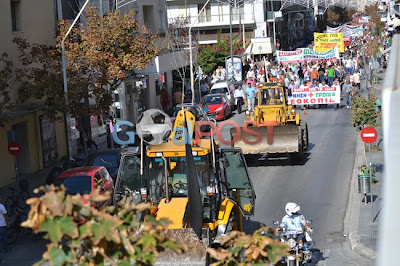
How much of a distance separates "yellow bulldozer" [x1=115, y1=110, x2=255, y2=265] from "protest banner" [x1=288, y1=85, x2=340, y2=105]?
24.7 meters

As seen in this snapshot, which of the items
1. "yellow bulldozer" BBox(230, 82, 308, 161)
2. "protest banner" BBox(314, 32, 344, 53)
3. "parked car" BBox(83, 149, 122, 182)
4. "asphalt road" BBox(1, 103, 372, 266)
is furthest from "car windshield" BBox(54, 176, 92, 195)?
"protest banner" BBox(314, 32, 344, 53)

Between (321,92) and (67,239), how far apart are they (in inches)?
1401

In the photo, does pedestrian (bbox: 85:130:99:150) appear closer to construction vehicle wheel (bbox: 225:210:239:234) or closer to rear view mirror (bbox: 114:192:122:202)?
rear view mirror (bbox: 114:192:122:202)

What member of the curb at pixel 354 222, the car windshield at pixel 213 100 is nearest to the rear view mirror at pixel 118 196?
the curb at pixel 354 222

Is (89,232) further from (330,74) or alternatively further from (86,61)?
(330,74)

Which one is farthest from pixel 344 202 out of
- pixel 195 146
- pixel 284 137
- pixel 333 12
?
pixel 333 12

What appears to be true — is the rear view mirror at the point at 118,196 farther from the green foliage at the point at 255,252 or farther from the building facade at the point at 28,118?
the building facade at the point at 28,118

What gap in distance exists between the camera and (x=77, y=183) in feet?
66.0

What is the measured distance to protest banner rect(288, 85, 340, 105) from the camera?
3997cm

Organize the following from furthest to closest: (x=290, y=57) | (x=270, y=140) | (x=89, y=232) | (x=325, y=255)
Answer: (x=290, y=57)
(x=270, y=140)
(x=325, y=255)
(x=89, y=232)

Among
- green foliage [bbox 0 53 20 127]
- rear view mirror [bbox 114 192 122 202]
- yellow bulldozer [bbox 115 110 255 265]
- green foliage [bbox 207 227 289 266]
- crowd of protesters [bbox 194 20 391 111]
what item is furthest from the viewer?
crowd of protesters [bbox 194 20 391 111]

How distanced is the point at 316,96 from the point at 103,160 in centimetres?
1828

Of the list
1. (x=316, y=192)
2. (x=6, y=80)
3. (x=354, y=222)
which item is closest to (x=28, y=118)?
(x=6, y=80)

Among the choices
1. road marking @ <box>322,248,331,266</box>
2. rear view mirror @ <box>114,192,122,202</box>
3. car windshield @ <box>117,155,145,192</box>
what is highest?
car windshield @ <box>117,155,145,192</box>
